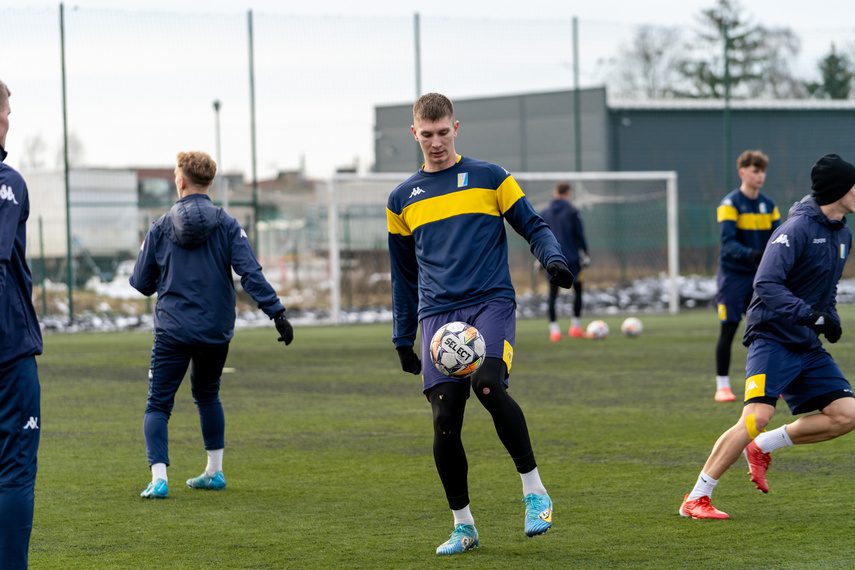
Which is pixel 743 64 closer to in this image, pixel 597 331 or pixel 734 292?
pixel 597 331

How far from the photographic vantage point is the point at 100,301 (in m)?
20.8

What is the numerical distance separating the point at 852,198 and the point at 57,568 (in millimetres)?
4040

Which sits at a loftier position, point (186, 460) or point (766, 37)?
point (766, 37)

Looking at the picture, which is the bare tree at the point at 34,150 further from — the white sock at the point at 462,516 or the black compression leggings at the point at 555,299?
the white sock at the point at 462,516

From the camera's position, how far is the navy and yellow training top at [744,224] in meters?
9.03

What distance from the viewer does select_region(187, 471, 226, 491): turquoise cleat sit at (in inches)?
246

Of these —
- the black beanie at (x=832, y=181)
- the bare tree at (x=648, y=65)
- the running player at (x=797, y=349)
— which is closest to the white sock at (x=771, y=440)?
the running player at (x=797, y=349)

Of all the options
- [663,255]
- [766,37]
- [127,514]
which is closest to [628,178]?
[663,255]

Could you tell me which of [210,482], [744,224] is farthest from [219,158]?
[210,482]

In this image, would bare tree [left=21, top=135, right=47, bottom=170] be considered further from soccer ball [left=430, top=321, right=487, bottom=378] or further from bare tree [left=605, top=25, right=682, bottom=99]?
soccer ball [left=430, top=321, right=487, bottom=378]

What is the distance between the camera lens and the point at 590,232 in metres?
25.9

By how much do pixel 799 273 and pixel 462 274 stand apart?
5.73ft

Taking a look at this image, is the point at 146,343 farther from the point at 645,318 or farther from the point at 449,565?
the point at 449,565

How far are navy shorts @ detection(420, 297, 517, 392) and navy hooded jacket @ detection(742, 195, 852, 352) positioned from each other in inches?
49.8
